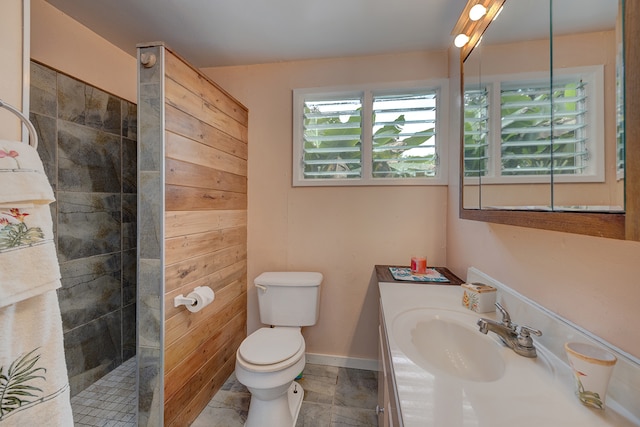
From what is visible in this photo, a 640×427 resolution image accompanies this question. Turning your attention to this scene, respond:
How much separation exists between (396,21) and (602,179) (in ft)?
5.04

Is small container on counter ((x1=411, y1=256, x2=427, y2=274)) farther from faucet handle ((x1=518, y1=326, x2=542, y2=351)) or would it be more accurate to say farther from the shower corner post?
the shower corner post

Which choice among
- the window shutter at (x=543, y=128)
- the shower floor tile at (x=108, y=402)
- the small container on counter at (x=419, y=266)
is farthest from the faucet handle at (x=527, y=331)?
the shower floor tile at (x=108, y=402)

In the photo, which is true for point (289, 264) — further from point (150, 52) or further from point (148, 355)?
point (150, 52)

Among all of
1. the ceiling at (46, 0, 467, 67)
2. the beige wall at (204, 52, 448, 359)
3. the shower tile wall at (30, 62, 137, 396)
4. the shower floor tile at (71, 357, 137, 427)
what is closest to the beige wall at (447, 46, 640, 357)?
the beige wall at (204, 52, 448, 359)

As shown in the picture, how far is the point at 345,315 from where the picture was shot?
2.00 metres

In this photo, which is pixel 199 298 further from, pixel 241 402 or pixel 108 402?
pixel 108 402

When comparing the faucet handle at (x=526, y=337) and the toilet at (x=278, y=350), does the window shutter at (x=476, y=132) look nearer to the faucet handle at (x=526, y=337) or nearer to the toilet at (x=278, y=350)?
the faucet handle at (x=526, y=337)

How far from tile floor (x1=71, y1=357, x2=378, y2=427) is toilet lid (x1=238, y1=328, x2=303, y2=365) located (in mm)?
451

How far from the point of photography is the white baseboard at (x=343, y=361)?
1.97 meters

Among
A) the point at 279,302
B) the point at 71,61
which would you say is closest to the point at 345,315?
the point at 279,302

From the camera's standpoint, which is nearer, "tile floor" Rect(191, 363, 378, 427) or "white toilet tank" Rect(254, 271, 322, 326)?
"tile floor" Rect(191, 363, 378, 427)

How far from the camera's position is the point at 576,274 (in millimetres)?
762

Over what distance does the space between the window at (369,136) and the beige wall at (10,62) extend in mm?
1446

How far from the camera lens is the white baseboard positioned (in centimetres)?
197
